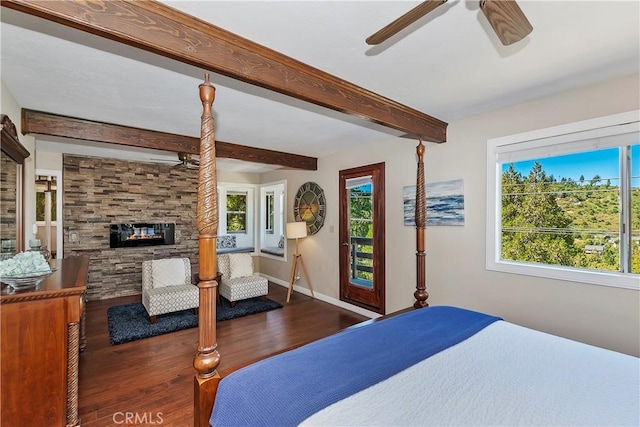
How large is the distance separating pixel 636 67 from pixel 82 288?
4087 mm

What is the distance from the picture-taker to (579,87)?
8.01 feet

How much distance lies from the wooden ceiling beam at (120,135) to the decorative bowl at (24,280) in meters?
1.86

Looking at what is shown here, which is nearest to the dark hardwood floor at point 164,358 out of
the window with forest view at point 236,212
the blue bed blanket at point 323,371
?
the blue bed blanket at point 323,371

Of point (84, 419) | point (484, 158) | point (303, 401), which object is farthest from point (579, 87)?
point (84, 419)

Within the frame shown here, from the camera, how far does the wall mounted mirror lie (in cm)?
226

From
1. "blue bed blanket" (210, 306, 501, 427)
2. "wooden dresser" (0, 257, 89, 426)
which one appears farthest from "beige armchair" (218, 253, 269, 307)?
"blue bed blanket" (210, 306, 501, 427)

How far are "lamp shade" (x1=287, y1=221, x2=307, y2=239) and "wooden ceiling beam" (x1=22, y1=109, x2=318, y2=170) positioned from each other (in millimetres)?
1224

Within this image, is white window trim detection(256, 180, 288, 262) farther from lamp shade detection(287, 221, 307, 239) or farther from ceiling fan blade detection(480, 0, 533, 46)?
ceiling fan blade detection(480, 0, 533, 46)

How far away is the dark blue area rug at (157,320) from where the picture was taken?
358 cm

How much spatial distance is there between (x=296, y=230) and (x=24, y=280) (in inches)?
145

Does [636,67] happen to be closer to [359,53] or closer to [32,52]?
[359,53]

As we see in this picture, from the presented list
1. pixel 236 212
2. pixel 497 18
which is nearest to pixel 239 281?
pixel 236 212

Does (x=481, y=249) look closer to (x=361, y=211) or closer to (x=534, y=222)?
(x=534, y=222)

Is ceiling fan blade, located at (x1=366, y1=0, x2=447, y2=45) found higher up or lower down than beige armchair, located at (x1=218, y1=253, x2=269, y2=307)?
higher up
